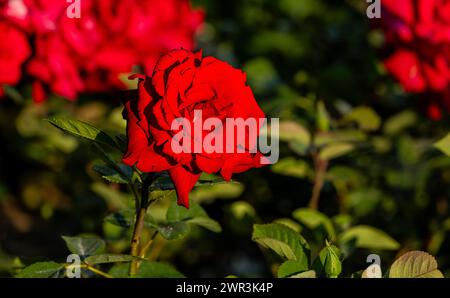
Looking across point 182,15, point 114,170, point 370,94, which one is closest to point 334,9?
point 370,94

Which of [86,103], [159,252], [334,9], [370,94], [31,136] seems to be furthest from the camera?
[334,9]

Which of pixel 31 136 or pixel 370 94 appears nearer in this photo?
pixel 370 94

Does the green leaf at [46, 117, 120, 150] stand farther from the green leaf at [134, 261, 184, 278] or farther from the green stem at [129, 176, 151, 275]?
the green leaf at [134, 261, 184, 278]

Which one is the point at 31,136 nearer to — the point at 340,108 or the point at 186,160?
the point at 340,108

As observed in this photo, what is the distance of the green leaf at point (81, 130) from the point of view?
0.92 metres

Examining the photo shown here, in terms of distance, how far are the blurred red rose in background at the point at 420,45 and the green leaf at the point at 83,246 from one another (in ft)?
2.04

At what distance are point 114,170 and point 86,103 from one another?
1.04 metres

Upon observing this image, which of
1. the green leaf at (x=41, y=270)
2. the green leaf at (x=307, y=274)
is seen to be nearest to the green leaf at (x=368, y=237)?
the green leaf at (x=307, y=274)

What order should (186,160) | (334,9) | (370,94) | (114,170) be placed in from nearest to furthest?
(186,160), (114,170), (370,94), (334,9)

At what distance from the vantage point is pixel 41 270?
97cm

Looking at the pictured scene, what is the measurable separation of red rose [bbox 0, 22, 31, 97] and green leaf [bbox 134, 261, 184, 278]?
435 mm

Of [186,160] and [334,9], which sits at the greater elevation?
[334,9]

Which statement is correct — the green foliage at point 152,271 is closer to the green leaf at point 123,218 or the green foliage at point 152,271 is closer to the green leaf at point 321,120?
the green leaf at point 123,218
